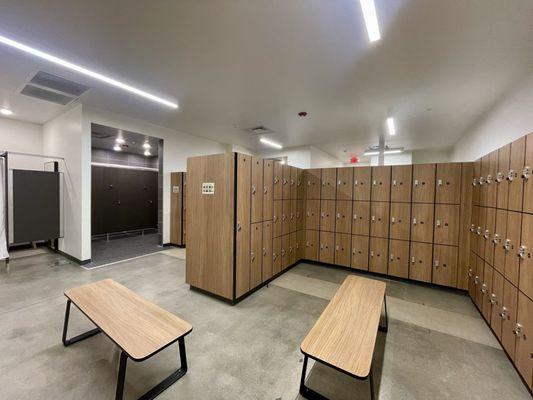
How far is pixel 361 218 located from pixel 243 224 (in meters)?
2.64

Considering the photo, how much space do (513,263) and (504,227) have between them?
0.44 meters

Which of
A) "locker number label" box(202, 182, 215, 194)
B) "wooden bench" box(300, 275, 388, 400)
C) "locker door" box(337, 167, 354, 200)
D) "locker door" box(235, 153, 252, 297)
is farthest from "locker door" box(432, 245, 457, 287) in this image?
"locker number label" box(202, 182, 215, 194)

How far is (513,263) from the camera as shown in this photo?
7.31ft

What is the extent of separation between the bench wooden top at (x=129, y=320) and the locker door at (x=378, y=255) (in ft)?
12.6

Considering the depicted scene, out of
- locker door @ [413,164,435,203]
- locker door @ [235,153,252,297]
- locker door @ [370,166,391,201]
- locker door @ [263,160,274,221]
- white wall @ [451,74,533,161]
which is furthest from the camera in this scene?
locker door @ [370,166,391,201]

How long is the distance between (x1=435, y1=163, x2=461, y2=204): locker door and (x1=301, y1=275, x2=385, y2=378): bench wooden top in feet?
8.06

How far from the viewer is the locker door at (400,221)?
13.8 feet

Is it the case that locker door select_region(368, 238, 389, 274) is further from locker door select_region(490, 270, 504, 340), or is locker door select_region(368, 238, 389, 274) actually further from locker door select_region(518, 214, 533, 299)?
locker door select_region(518, 214, 533, 299)

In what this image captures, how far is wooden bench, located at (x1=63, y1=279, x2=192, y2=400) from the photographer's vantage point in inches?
61.7

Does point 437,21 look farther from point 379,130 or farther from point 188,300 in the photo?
Answer: point 188,300

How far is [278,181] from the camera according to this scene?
13.8 feet

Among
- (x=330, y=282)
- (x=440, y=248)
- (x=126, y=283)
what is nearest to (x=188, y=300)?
(x=126, y=283)

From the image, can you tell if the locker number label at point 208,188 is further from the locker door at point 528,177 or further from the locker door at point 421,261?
the locker door at point 421,261

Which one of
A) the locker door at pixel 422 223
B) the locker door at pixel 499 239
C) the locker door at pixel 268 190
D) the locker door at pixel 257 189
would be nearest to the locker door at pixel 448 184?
the locker door at pixel 422 223
